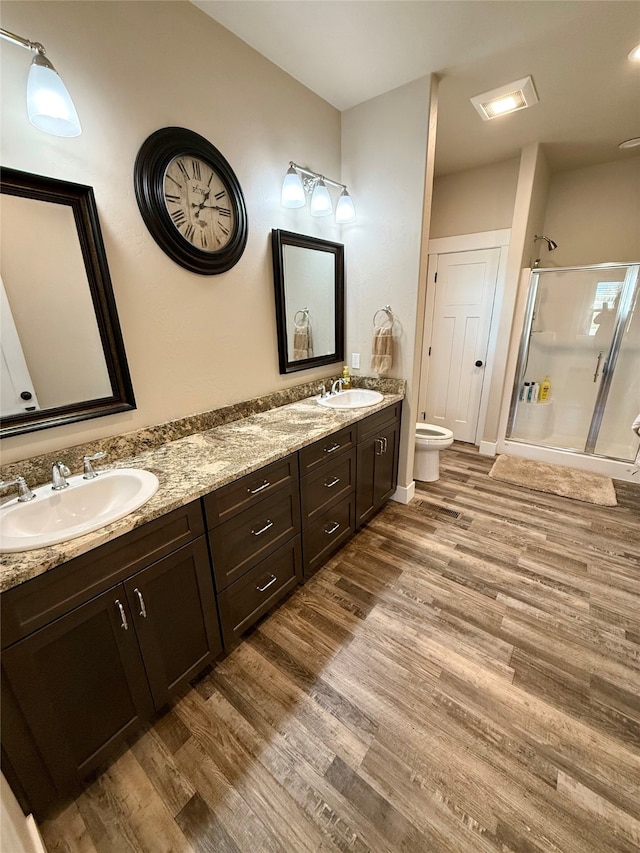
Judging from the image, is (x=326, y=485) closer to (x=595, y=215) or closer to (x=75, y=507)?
(x=75, y=507)

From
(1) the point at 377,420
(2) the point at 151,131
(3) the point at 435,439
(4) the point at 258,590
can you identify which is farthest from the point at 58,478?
(3) the point at 435,439

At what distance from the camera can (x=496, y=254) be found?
321 centimetres

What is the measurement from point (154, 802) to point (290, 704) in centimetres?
50

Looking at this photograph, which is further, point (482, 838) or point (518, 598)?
point (518, 598)

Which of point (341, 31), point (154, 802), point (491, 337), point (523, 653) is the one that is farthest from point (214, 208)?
point (491, 337)

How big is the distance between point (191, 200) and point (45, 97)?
2.01 feet

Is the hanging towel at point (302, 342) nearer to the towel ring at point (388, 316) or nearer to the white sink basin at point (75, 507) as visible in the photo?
the towel ring at point (388, 316)

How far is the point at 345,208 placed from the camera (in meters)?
2.21

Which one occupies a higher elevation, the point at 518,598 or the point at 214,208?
the point at 214,208

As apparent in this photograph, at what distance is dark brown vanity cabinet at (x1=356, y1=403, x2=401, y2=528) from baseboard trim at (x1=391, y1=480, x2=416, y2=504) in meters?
0.13

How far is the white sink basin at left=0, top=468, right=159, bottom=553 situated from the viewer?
95cm

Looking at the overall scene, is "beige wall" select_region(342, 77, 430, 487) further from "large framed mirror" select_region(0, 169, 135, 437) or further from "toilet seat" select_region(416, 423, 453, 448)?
"large framed mirror" select_region(0, 169, 135, 437)

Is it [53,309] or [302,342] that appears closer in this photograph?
[53,309]

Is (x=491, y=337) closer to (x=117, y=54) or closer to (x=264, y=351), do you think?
(x=264, y=351)
